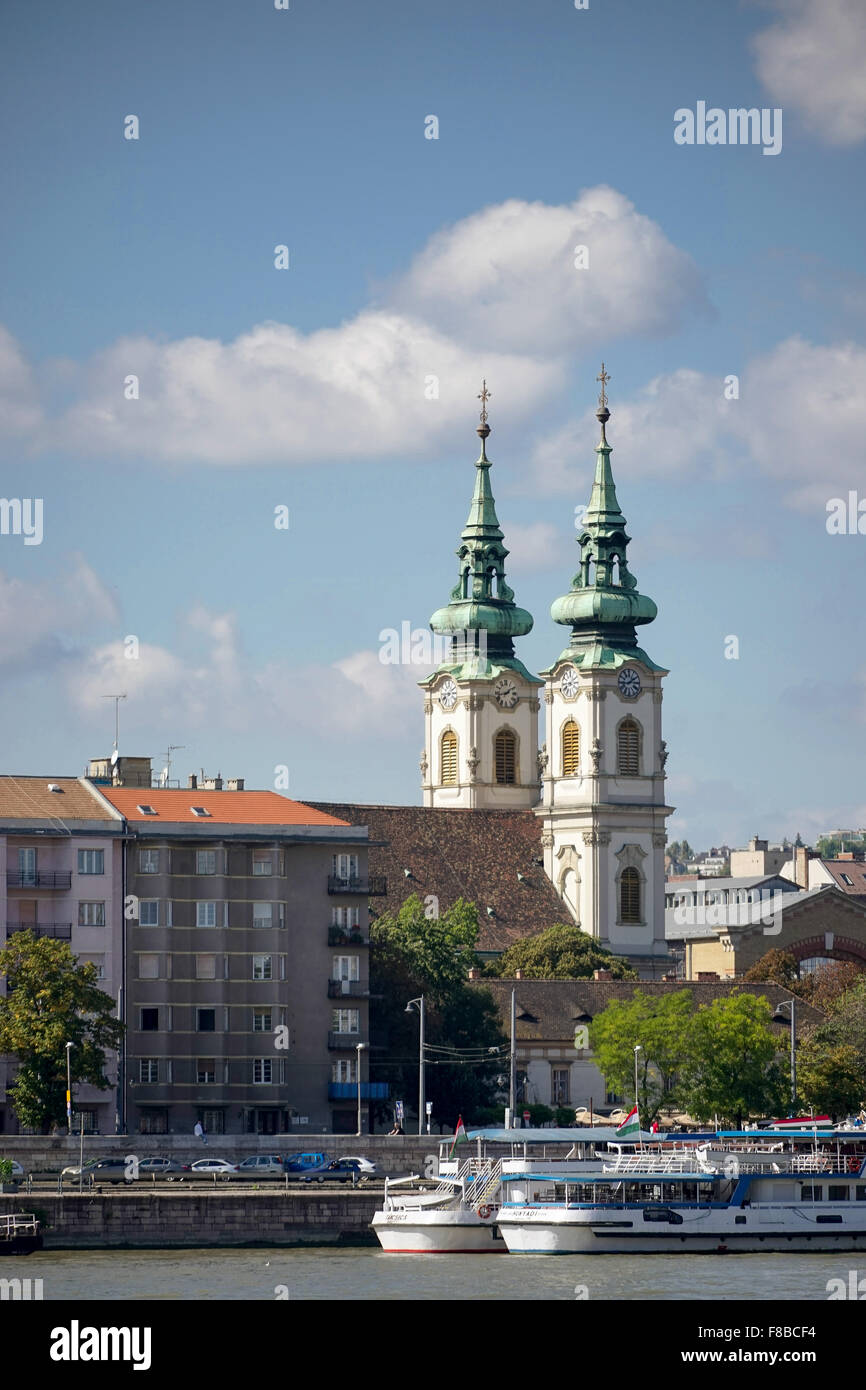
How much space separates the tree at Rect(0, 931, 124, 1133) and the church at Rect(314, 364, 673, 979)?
55.6 meters

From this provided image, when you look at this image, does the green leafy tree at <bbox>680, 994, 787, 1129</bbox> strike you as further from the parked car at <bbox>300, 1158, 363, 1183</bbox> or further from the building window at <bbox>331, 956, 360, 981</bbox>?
the parked car at <bbox>300, 1158, 363, 1183</bbox>

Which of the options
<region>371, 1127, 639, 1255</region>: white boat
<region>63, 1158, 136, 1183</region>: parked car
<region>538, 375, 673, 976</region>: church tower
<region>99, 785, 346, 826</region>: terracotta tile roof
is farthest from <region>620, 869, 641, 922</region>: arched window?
<region>371, 1127, 639, 1255</region>: white boat

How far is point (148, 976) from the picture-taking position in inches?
3807

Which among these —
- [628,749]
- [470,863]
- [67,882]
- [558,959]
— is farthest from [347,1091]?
[628,749]

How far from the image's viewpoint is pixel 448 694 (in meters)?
165

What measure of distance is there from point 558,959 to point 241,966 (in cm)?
3763

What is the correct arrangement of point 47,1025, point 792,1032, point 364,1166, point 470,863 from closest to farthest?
1. point 364,1166
2. point 47,1025
3. point 792,1032
4. point 470,863

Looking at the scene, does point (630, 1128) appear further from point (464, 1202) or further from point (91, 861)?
point (91, 861)

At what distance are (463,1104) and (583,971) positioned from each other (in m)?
26.5

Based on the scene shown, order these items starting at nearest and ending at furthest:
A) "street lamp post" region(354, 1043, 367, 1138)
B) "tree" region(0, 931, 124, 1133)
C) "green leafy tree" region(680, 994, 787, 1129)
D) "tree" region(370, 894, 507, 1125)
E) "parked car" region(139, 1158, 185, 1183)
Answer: "parked car" region(139, 1158, 185, 1183)
"tree" region(0, 931, 124, 1133)
"street lamp post" region(354, 1043, 367, 1138)
"green leafy tree" region(680, 994, 787, 1129)
"tree" region(370, 894, 507, 1125)

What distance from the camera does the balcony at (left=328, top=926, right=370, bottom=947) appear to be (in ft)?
331

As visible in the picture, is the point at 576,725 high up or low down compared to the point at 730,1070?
up
